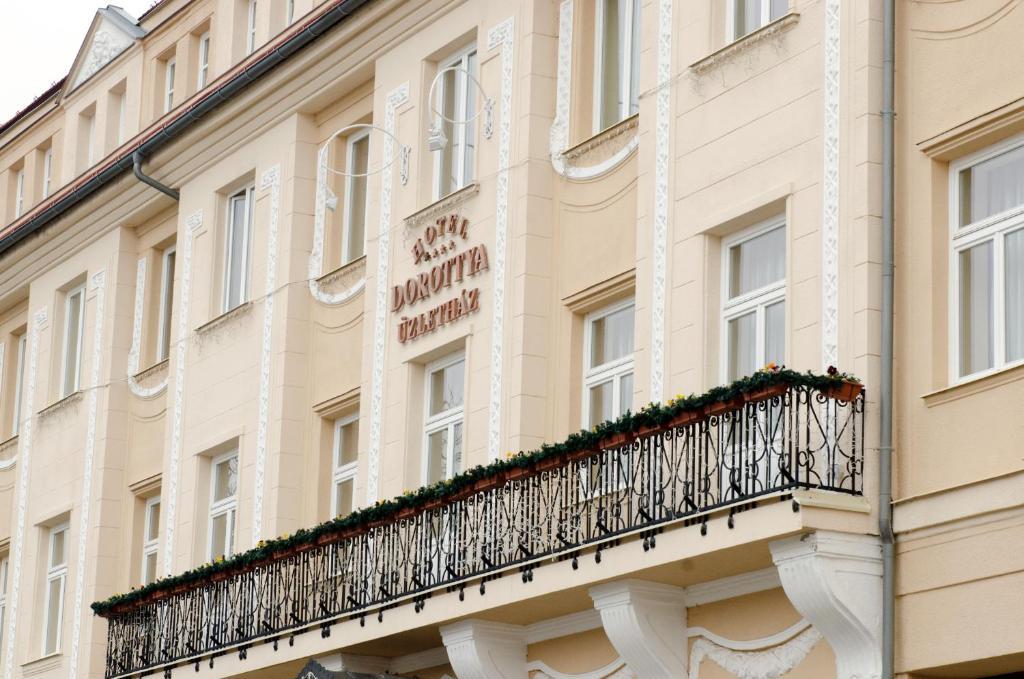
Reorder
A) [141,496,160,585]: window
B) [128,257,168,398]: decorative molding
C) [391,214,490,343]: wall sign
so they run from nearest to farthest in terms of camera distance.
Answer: [391,214,490,343]: wall sign → [141,496,160,585]: window → [128,257,168,398]: decorative molding

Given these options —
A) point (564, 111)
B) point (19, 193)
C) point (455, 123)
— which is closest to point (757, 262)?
point (564, 111)

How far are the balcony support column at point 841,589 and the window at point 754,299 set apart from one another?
2407mm

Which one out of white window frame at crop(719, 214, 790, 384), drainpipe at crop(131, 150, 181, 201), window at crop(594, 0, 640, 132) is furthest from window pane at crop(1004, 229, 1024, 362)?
drainpipe at crop(131, 150, 181, 201)

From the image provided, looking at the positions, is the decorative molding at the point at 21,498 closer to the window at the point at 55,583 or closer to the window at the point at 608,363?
the window at the point at 55,583

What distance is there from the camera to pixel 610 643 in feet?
70.5

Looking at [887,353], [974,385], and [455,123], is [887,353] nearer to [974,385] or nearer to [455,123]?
[974,385]

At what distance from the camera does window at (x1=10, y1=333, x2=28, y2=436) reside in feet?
125

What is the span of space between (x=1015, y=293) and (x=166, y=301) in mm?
18184

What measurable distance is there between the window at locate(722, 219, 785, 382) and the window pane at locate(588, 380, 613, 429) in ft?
8.22

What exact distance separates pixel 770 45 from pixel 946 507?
5.06 meters

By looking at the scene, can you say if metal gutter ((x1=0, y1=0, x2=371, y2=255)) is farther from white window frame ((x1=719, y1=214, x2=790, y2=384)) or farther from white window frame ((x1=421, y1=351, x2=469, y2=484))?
white window frame ((x1=719, y1=214, x2=790, y2=384))

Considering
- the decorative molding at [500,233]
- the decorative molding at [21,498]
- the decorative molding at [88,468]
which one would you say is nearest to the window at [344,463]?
the decorative molding at [500,233]

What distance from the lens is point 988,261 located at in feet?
60.5

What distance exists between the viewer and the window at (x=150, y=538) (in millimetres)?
32844
